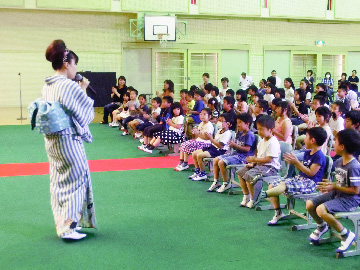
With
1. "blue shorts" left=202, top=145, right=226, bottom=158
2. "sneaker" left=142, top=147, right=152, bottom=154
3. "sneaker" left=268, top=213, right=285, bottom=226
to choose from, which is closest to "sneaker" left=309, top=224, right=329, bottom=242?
"sneaker" left=268, top=213, right=285, bottom=226

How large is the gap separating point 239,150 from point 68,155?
93.4 inches

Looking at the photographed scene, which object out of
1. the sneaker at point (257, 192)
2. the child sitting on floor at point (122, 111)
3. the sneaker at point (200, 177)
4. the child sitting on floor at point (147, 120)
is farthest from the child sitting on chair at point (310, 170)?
the child sitting on floor at point (122, 111)

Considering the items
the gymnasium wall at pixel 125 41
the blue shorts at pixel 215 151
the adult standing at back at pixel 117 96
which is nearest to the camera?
the blue shorts at pixel 215 151

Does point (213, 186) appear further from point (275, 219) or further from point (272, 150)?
point (275, 219)

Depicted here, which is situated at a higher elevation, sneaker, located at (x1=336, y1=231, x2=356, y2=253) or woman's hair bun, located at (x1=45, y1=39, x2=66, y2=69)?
woman's hair bun, located at (x1=45, y1=39, x2=66, y2=69)

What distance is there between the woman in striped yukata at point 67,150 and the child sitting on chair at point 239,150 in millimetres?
2070

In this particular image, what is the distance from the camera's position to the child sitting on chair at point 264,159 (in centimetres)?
517

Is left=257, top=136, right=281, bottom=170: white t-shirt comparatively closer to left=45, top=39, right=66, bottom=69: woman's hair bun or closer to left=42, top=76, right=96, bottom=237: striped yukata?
left=42, top=76, right=96, bottom=237: striped yukata

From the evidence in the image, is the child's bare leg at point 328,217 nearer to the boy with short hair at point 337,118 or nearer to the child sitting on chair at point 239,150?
the child sitting on chair at point 239,150

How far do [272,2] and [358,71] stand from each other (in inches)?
190

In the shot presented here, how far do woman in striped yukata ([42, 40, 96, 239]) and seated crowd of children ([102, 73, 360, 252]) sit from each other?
1.77 metres

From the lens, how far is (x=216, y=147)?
6.60 metres

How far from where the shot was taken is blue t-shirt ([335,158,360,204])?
12.8 ft

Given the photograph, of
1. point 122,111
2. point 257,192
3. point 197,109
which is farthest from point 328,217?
point 122,111
